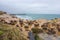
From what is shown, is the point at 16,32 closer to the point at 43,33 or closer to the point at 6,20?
the point at 6,20

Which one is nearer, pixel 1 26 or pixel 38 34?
pixel 1 26

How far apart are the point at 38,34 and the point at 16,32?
5.49 metres

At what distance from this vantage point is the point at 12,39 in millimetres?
16750

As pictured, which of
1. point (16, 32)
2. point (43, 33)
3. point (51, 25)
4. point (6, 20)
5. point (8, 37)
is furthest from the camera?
point (51, 25)

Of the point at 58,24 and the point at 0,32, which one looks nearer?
the point at 0,32

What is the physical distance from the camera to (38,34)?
22.8 meters

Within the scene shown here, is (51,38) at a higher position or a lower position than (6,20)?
lower

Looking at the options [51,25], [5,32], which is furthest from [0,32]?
[51,25]

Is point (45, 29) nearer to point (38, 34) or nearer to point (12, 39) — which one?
point (38, 34)

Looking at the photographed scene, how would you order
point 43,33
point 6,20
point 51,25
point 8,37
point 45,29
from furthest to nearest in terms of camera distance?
point 51,25
point 45,29
point 43,33
point 6,20
point 8,37

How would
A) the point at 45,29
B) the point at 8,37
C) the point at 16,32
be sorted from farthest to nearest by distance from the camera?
the point at 45,29, the point at 16,32, the point at 8,37

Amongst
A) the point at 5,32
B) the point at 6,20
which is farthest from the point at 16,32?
the point at 6,20

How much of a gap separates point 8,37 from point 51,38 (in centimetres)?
820

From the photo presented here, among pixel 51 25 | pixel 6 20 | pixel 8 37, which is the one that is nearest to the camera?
pixel 8 37
